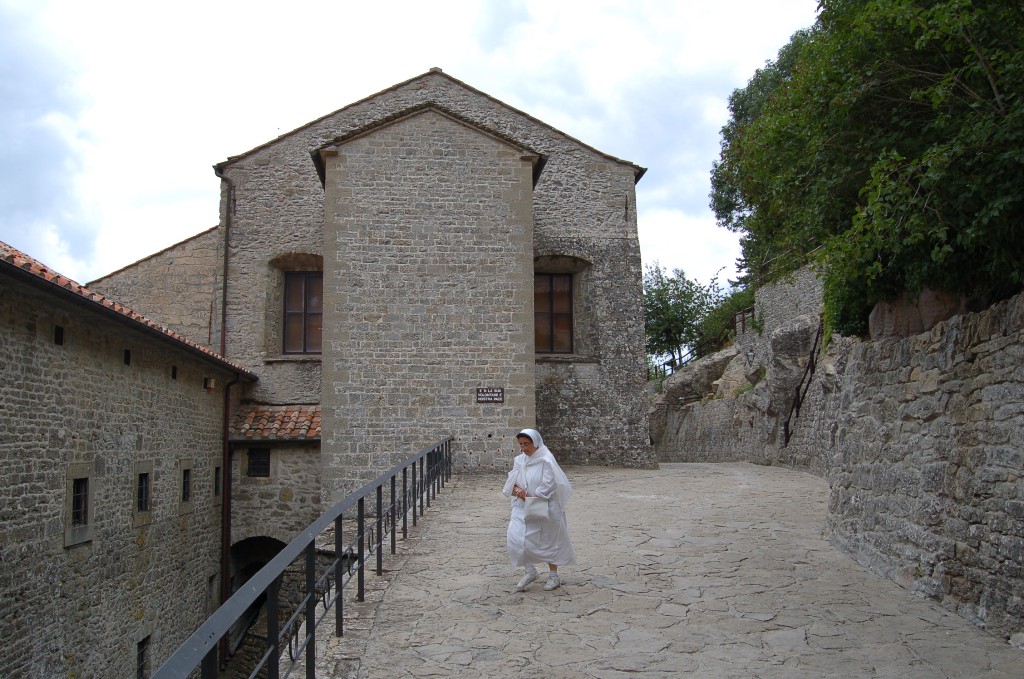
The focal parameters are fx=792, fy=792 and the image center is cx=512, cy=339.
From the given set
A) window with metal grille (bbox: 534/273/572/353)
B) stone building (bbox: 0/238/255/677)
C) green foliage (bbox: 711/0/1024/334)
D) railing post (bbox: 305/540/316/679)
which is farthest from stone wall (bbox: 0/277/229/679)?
green foliage (bbox: 711/0/1024/334)

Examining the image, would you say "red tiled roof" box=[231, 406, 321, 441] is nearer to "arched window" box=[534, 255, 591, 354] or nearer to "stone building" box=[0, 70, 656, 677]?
"stone building" box=[0, 70, 656, 677]

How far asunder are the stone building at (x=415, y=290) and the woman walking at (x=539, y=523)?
7602mm

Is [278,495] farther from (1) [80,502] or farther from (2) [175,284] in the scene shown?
(2) [175,284]

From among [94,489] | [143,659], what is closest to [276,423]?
[143,659]

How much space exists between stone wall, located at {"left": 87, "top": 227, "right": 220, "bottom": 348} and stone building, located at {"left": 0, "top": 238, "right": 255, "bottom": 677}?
13.9 feet

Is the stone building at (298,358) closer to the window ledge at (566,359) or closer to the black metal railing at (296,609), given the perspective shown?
the window ledge at (566,359)

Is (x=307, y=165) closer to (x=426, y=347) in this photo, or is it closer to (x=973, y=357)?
(x=426, y=347)

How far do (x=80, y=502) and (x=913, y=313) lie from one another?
10115 millimetres

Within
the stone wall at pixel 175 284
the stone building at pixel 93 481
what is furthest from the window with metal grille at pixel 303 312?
the stone building at pixel 93 481

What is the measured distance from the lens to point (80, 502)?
10422mm

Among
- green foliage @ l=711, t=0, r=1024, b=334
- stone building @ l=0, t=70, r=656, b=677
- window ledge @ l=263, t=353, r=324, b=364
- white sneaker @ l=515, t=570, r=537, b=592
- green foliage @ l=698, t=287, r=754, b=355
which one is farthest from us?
green foliage @ l=698, t=287, r=754, b=355

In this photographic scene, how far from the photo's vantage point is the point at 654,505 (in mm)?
11305

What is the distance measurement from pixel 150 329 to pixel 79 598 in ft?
12.0

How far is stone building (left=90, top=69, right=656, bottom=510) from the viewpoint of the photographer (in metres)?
14.4
